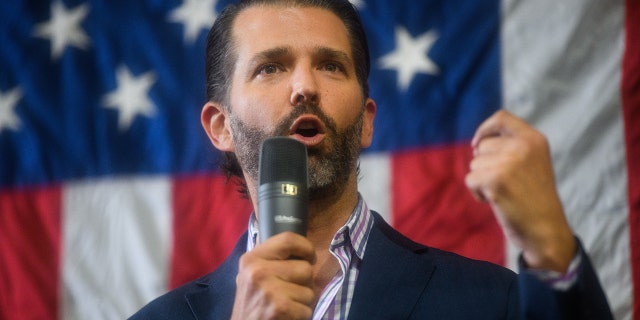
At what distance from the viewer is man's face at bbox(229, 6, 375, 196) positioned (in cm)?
129

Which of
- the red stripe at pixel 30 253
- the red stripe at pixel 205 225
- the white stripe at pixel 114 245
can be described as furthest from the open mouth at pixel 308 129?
the red stripe at pixel 30 253

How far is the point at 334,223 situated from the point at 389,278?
15 centimetres

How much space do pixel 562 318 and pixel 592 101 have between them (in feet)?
3.56

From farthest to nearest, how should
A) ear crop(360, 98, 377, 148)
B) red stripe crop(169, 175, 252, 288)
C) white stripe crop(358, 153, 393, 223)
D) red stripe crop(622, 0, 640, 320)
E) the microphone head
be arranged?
red stripe crop(169, 175, 252, 288)
white stripe crop(358, 153, 393, 223)
red stripe crop(622, 0, 640, 320)
ear crop(360, 98, 377, 148)
the microphone head

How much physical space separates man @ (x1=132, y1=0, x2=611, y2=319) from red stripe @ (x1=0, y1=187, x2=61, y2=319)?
2.68 feet

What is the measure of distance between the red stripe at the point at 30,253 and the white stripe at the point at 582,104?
1207 millimetres

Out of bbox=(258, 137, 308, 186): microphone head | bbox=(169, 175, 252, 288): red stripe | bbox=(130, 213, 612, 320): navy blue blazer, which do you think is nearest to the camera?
bbox=(258, 137, 308, 186): microphone head

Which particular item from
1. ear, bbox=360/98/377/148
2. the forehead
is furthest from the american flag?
the forehead

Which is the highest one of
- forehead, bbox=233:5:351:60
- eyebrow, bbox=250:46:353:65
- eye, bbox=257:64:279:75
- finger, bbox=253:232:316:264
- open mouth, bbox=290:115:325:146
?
forehead, bbox=233:5:351:60

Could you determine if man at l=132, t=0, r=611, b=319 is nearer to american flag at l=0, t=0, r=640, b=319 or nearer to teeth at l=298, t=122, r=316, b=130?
teeth at l=298, t=122, r=316, b=130

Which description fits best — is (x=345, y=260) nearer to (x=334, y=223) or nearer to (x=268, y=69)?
(x=334, y=223)

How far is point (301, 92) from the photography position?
1.28 metres

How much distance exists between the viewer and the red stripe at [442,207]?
1.90 meters

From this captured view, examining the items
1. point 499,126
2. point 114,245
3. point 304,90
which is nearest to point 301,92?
point 304,90
